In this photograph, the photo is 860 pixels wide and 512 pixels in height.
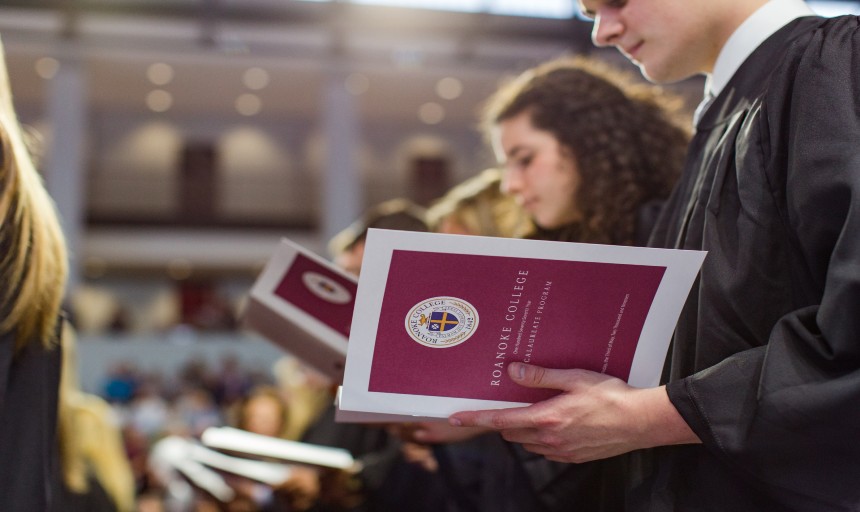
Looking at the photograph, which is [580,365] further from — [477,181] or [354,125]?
[354,125]

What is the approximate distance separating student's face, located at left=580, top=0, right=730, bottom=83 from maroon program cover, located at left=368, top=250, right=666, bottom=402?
549 mm

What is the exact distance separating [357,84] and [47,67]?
17.2 ft

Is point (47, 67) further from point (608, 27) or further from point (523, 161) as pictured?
point (608, 27)

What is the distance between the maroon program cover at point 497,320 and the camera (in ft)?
4.00

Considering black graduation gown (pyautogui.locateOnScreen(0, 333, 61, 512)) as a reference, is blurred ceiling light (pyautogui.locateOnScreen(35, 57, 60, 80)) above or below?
below

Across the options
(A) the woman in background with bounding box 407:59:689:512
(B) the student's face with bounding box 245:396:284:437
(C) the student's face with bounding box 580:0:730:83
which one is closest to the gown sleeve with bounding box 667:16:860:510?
(C) the student's face with bounding box 580:0:730:83

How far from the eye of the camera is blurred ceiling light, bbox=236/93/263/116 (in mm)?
16438

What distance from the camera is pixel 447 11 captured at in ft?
41.0

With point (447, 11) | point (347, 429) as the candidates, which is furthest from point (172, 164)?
point (347, 429)

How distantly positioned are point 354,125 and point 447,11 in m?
2.64

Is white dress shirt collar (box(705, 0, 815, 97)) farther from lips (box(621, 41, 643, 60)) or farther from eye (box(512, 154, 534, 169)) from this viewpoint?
eye (box(512, 154, 534, 169))

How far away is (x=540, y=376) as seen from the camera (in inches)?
50.3

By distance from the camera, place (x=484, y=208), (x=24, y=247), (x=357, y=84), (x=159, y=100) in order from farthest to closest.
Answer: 1. (x=159, y=100)
2. (x=357, y=84)
3. (x=484, y=208)
4. (x=24, y=247)

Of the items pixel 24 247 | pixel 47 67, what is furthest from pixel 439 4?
pixel 24 247
